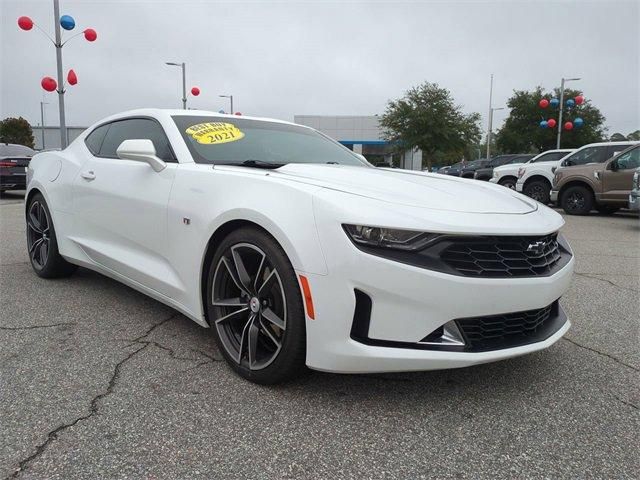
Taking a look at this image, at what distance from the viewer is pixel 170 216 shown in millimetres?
2875

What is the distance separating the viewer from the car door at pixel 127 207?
2.99m

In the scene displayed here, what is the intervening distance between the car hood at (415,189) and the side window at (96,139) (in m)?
1.98

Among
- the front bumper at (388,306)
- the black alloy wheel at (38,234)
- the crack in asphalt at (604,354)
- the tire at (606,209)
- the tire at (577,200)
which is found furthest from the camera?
the tire at (606,209)

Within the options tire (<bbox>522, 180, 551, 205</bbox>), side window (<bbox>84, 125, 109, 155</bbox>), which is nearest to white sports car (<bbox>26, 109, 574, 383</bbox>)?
side window (<bbox>84, 125, 109, 155</bbox>)

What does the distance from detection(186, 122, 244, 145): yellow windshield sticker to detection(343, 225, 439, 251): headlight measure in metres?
1.48

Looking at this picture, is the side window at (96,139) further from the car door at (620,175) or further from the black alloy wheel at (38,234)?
the car door at (620,175)

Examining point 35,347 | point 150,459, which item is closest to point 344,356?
point 150,459

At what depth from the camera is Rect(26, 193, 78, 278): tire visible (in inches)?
167

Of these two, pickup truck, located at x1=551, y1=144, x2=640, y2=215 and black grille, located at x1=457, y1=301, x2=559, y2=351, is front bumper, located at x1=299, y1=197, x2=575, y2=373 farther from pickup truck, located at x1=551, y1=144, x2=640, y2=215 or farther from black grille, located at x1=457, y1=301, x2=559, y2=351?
pickup truck, located at x1=551, y1=144, x2=640, y2=215

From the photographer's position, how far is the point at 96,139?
411 centimetres

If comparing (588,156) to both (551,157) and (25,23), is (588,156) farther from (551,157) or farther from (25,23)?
(25,23)

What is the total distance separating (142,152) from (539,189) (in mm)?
12834

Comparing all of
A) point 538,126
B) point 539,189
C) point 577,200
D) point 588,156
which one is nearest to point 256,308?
point 577,200

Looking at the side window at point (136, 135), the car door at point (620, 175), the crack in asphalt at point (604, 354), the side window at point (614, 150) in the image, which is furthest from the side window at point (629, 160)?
the side window at point (136, 135)
